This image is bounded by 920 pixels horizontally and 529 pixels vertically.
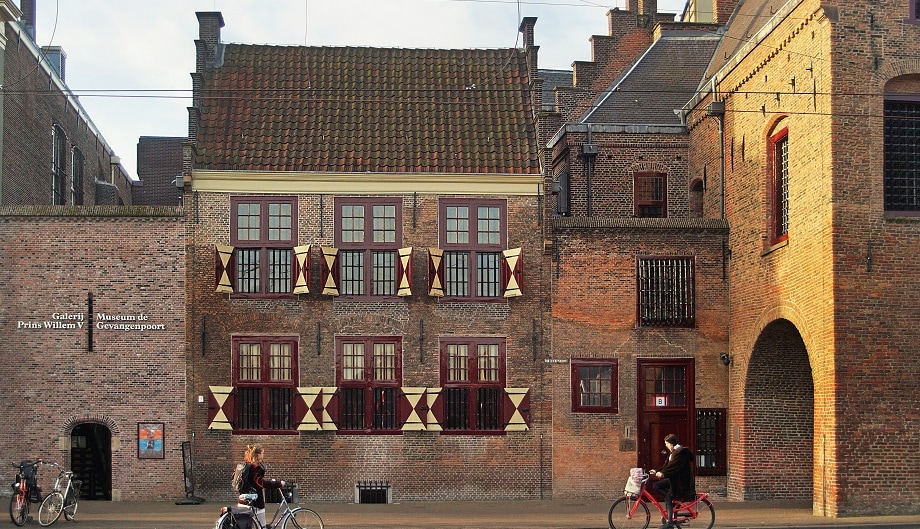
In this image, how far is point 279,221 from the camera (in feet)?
92.2

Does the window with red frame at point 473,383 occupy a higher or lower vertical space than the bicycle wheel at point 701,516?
higher

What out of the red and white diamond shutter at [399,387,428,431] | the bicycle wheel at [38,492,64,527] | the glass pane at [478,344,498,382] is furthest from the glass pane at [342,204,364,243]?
the bicycle wheel at [38,492,64,527]

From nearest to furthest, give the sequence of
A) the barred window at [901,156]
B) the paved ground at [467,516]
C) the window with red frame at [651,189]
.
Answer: the paved ground at [467,516] → the barred window at [901,156] → the window with red frame at [651,189]

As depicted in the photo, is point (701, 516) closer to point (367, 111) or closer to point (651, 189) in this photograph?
point (651, 189)

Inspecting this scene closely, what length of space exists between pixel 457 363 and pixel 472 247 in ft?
9.12

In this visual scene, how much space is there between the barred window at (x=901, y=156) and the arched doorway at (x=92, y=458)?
17903 mm

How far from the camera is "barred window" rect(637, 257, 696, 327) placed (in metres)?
28.5

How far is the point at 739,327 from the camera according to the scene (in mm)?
27812

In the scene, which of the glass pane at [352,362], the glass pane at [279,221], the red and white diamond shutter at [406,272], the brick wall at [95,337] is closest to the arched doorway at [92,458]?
the brick wall at [95,337]

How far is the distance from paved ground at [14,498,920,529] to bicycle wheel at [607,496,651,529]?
3.84 feet

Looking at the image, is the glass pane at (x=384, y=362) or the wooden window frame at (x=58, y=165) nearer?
the glass pane at (x=384, y=362)

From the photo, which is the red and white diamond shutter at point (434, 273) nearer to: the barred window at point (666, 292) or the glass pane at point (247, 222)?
the glass pane at point (247, 222)

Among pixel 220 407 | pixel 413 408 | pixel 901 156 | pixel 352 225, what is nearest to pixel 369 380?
pixel 413 408

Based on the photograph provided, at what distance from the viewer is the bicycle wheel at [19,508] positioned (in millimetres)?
22188
